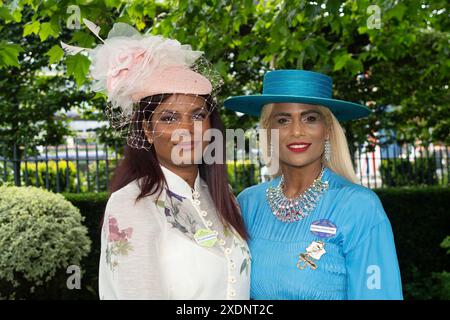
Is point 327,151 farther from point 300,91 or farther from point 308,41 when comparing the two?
point 308,41

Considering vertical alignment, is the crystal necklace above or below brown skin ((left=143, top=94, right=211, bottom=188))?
below

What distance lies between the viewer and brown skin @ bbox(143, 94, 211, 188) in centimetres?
259

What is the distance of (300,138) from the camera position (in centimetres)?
290

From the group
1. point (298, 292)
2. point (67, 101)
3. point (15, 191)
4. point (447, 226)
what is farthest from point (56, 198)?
point (447, 226)

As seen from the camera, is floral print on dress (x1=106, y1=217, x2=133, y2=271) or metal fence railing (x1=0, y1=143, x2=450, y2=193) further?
metal fence railing (x1=0, y1=143, x2=450, y2=193)

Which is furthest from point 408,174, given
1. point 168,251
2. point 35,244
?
point 168,251

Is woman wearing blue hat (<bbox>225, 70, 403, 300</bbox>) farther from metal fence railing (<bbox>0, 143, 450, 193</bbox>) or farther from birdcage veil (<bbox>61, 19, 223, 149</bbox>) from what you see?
metal fence railing (<bbox>0, 143, 450, 193</bbox>)

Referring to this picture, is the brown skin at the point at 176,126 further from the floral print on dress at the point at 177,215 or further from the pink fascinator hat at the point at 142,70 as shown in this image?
the floral print on dress at the point at 177,215

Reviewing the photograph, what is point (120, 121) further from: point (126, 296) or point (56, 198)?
point (56, 198)

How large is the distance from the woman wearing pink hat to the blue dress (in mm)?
129

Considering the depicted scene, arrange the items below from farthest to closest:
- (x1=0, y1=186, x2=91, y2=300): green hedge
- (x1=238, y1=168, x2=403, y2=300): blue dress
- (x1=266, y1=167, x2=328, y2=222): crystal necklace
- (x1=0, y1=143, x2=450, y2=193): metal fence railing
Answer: (x1=0, y1=143, x2=450, y2=193): metal fence railing
(x1=0, y1=186, x2=91, y2=300): green hedge
(x1=266, y1=167, x2=328, y2=222): crystal necklace
(x1=238, y1=168, x2=403, y2=300): blue dress

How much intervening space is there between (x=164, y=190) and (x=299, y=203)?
68 centimetres

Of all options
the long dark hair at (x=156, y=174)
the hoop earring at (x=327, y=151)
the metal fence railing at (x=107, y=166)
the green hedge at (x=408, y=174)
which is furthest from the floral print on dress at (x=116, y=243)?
the green hedge at (x=408, y=174)

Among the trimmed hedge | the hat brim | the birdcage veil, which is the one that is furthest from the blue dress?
the trimmed hedge
